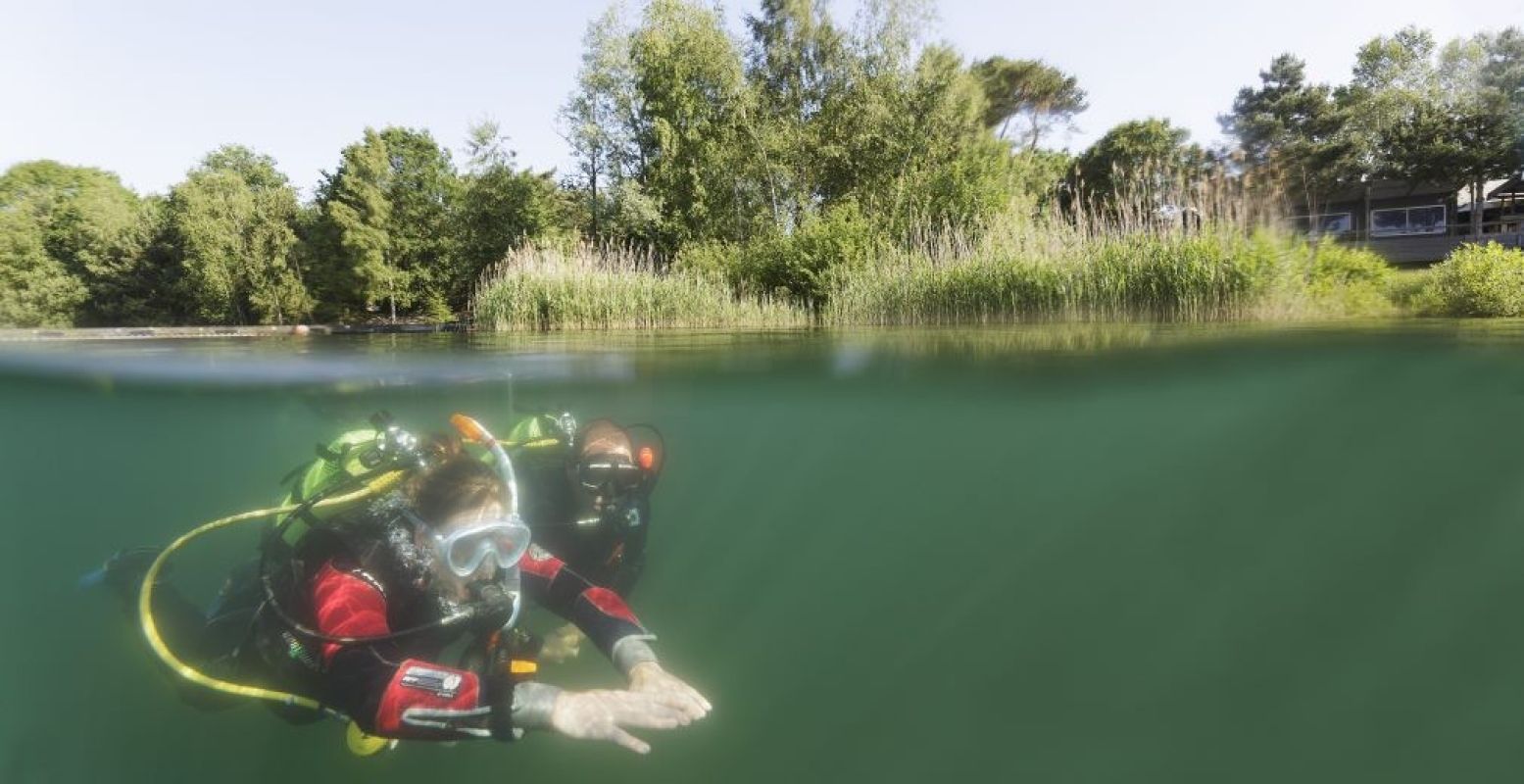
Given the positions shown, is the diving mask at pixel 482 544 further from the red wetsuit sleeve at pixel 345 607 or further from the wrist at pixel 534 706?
the wrist at pixel 534 706

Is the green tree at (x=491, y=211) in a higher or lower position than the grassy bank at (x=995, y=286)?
higher

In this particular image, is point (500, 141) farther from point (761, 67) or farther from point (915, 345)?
point (915, 345)

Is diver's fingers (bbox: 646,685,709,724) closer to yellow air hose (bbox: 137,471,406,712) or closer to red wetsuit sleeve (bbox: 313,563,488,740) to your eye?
red wetsuit sleeve (bbox: 313,563,488,740)

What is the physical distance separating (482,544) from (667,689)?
1.02m

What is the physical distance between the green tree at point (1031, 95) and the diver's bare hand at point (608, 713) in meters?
42.7

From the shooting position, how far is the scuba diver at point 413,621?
3.11 m

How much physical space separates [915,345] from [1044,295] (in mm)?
2926

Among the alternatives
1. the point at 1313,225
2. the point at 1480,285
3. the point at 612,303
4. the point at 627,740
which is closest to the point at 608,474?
the point at 627,740

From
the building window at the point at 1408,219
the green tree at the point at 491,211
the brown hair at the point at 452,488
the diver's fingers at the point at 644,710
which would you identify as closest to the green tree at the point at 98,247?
the green tree at the point at 491,211

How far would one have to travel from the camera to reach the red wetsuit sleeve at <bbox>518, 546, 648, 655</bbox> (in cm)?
372

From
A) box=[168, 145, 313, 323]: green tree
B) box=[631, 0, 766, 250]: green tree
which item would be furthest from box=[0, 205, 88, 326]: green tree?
box=[631, 0, 766, 250]: green tree

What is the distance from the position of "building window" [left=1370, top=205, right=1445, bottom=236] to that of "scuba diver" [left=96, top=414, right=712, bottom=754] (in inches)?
1900

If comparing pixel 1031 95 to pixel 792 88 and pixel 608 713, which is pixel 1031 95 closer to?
pixel 792 88

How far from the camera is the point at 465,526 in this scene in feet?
11.5
